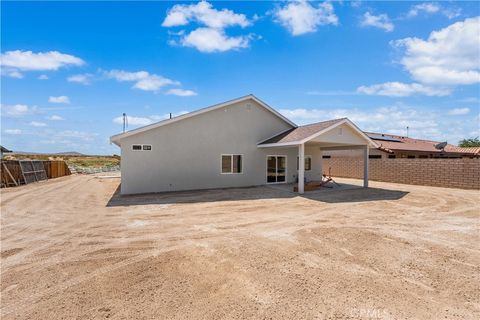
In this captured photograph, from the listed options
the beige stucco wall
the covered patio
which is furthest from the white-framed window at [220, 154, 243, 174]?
the covered patio

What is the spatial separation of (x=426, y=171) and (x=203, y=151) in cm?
1382

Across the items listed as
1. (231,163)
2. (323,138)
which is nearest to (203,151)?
(231,163)

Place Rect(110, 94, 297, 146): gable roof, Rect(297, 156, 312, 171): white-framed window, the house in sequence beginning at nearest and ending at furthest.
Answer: Rect(110, 94, 297, 146): gable roof → the house → Rect(297, 156, 312, 171): white-framed window

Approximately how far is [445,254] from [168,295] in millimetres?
5404

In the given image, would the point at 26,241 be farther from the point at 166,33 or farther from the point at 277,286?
the point at 166,33

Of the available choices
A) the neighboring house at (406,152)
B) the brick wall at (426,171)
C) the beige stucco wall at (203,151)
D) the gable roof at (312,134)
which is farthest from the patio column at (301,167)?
the neighboring house at (406,152)

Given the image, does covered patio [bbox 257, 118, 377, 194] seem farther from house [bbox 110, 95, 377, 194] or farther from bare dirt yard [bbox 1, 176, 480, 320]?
bare dirt yard [bbox 1, 176, 480, 320]

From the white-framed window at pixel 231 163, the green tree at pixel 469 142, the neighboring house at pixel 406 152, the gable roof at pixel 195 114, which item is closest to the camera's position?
the gable roof at pixel 195 114

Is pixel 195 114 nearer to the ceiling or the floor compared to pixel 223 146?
nearer to the ceiling

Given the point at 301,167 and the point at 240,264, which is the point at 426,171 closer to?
the point at 301,167

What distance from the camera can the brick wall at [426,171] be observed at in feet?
47.8

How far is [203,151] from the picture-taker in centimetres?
1434

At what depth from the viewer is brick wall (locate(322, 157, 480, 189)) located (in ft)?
47.8

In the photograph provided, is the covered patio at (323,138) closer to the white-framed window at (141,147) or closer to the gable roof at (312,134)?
the gable roof at (312,134)
